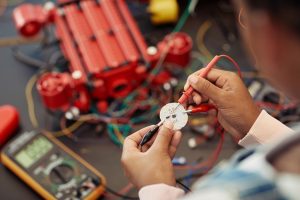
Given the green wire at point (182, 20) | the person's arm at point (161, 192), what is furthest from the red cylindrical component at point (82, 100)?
the person's arm at point (161, 192)

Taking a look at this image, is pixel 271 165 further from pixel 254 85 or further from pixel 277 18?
pixel 254 85

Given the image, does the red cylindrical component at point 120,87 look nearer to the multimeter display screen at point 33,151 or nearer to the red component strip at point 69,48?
the red component strip at point 69,48

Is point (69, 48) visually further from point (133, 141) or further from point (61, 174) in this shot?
point (133, 141)

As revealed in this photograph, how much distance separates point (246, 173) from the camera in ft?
1.40

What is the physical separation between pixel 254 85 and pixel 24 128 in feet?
1.78

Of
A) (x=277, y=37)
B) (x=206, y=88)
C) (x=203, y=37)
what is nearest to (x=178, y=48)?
(x=203, y=37)

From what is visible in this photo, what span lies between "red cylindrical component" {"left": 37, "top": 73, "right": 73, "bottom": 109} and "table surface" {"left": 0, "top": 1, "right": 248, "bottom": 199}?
0.06 meters

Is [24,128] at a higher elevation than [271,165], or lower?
lower

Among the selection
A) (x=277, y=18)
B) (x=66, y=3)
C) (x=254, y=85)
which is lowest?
(x=254, y=85)

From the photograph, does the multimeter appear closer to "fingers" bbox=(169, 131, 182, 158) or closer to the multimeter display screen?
the multimeter display screen

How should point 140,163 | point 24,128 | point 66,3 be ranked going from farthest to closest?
point 66,3, point 24,128, point 140,163

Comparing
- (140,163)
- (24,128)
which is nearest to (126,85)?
(24,128)

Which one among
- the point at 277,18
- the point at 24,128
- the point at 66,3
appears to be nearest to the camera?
the point at 277,18

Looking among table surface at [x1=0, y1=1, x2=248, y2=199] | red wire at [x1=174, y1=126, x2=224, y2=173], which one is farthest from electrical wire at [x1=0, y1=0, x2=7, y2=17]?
red wire at [x1=174, y1=126, x2=224, y2=173]
